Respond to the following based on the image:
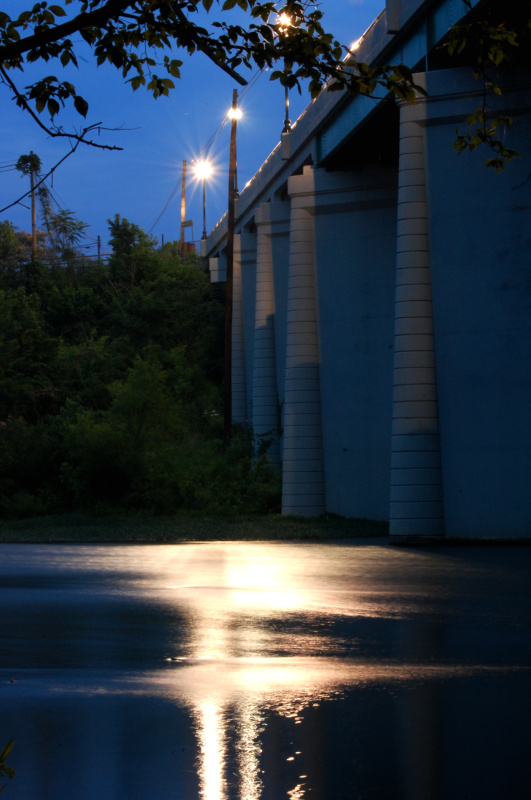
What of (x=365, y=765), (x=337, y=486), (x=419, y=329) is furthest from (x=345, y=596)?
(x=337, y=486)

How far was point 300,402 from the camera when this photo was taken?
31.7 m

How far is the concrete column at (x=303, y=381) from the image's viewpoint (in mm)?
31688

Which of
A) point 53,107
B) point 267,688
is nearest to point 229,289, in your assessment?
point 267,688

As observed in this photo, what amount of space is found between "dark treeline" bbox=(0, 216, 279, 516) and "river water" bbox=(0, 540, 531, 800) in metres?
17.2

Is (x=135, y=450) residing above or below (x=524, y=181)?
below

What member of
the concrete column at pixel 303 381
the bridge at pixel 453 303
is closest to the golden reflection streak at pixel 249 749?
the bridge at pixel 453 303

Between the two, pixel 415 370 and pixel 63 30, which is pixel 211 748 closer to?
pixel 63 30

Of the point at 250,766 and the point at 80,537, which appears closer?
the point at 250,766

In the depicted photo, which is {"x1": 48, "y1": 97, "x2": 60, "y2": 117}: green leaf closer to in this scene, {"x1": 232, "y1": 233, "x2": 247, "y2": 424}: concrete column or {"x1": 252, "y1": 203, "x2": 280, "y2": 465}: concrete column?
{"x1": 252, "y1": 203, "x2": 280, "y2": 465}: concrete column

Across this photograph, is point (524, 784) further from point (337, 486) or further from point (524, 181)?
point (337, 486)

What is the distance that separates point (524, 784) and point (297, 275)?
2722 cm

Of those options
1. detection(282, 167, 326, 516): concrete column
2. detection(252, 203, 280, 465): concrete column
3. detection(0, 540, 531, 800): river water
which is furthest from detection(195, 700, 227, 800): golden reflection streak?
detection(252, 203, 280, 465): concrete column

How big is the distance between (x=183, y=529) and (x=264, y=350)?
1602 centimetres

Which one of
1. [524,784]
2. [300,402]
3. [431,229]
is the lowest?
[524,784]
